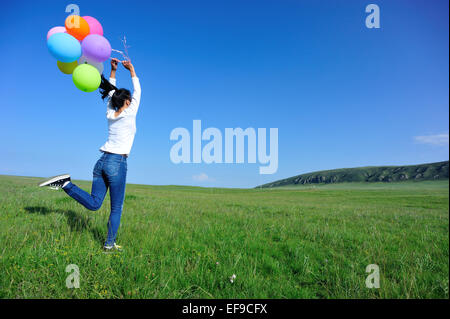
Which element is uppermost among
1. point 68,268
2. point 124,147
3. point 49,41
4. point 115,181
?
point 49,41

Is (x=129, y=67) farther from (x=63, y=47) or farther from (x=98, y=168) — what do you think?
(x=98, y=168)

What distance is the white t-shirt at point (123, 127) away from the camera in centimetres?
394

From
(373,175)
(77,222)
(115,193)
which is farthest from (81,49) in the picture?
(373,175)

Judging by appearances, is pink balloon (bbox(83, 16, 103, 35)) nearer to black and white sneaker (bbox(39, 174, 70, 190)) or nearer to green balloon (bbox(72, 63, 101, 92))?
green balloon (bbox(72, 63, 101, 92))

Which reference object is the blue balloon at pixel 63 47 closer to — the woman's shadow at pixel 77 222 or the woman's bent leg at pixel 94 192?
the woman's bent leg at pixel 94 192

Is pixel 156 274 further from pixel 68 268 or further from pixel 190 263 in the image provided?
pixel 68 268

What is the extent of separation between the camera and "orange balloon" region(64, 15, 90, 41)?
16.4 feet

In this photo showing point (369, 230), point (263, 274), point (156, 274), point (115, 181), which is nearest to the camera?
point (156, 274)

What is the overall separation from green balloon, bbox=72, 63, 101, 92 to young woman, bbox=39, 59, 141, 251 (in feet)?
1.84
